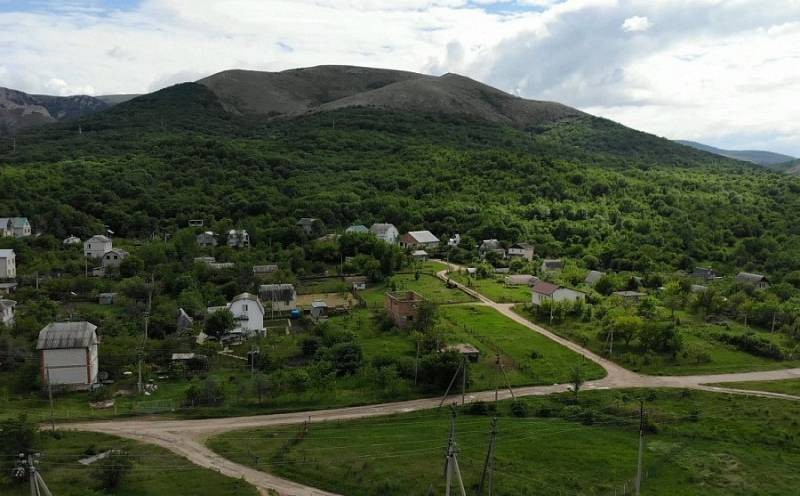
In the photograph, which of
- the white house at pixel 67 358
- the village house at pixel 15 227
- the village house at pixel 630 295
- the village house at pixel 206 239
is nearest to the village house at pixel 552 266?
the village house at pixel 630 295

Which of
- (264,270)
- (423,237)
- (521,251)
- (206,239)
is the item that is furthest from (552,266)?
(206,239)

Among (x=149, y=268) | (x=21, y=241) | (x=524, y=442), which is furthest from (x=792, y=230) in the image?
(x=21, y=241)

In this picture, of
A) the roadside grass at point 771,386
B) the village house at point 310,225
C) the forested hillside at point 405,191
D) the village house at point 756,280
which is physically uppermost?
the forested hillside at point 405,191

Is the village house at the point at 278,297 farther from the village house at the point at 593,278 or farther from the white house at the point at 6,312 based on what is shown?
the village house at the point at 593,278

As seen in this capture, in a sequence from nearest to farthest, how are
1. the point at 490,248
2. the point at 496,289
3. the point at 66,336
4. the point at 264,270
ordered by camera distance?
the point at 66,336, the point at 264,270, the point at 496,289, the point at 490,248

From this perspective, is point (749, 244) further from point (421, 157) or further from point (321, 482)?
point (321, 482)

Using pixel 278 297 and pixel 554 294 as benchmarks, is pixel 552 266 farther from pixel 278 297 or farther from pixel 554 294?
pixel 278 297
